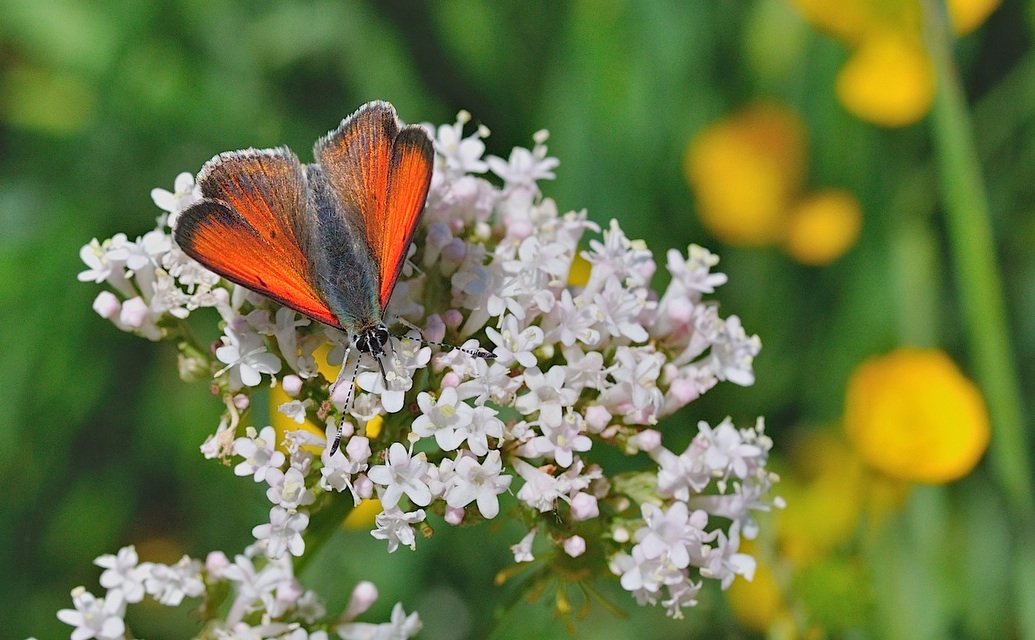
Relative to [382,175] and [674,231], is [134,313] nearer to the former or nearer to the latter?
[382,175]

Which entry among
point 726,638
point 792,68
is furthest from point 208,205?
point 792,68

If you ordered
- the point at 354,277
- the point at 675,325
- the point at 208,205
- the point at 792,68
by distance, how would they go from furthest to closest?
1. the point at 792,68
2. the point at 675,325
3. the point at 354,277
4. the point at 208,205

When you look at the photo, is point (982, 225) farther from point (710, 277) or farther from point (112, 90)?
point (112, 90)

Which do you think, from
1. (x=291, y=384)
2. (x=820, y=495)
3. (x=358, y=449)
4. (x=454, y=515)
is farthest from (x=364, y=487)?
(x=820, y=495)

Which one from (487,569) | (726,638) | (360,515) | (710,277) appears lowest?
(726,638)

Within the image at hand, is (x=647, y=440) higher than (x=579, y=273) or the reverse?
higher

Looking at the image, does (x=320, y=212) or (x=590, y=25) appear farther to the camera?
(x=590, y=25)

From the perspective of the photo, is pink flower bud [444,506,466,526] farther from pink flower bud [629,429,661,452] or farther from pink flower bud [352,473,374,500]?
pink flower bud [629,429,661,452]
